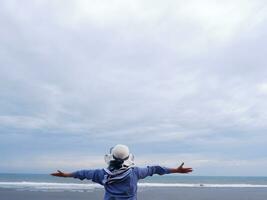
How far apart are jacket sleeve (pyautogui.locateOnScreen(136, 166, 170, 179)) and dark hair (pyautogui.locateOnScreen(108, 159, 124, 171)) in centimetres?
19

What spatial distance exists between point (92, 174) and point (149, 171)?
56 centimetres

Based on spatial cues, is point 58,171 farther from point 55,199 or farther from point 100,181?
point 55,199

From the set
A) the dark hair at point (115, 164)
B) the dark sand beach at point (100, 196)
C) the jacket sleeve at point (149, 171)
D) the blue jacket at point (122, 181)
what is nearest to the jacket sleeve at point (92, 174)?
the blue jacket at point (122, 181)

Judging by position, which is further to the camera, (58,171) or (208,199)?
(208,199)

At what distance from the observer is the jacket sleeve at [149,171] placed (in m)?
4.03

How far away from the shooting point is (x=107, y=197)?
4.02 metres

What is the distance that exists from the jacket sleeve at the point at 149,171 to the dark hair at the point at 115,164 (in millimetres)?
189

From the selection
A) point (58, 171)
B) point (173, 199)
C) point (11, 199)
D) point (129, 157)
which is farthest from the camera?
point (173, 199)

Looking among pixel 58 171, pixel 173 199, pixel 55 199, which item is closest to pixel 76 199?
pixel 55 199

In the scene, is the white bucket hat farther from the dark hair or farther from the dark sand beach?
the dark sand beach

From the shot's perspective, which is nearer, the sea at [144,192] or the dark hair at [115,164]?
the dark hair at [115,164]

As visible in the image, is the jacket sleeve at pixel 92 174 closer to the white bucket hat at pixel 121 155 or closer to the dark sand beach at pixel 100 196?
the white bucket hat at pixel 121 155

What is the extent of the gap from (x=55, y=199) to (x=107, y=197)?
15419 mm

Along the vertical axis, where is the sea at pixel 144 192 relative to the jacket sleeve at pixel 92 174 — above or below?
above
